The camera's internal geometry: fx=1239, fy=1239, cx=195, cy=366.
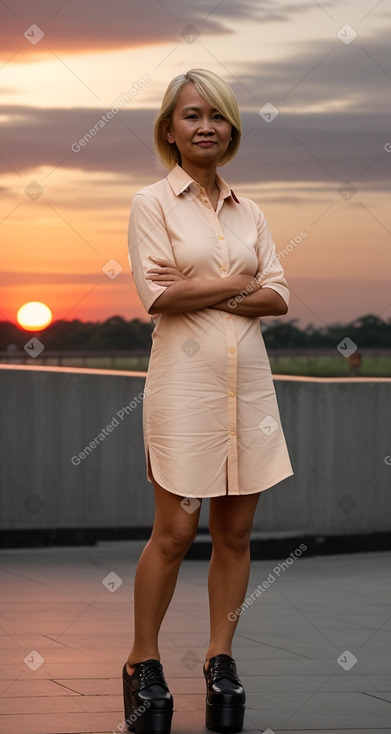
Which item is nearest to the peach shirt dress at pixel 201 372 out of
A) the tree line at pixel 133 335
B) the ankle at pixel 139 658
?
the ankle at pixel 139 658

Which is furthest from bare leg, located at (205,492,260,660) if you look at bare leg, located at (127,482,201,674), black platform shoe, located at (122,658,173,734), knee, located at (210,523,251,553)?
black platform shoe, located at (122,658,173,734)

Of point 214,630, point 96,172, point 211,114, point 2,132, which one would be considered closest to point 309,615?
point 214,630

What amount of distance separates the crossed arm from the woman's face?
36cm

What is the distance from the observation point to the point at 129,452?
8.30 m

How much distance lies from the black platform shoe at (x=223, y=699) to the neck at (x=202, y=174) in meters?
1.42

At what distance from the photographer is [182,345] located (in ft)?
11.9

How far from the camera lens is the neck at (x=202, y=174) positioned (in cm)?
377

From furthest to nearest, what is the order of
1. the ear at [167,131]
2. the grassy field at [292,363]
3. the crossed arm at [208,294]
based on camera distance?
the grassy field at [292,363]
the ear at [167,131]
the crossed arm at [208,294]

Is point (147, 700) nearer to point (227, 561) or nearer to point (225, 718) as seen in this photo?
point (225, 718)

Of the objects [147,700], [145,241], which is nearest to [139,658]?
[147,700]

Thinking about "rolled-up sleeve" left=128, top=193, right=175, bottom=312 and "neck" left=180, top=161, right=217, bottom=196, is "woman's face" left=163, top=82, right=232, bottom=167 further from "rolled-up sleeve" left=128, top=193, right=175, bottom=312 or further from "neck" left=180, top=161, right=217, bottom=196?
"rolled-up sleeve" left=128, top=193, right=175, bottom=312

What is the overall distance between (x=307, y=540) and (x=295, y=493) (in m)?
0.35

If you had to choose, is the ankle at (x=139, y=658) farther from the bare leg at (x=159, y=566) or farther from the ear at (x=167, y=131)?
the ear at (x=167, y=131)

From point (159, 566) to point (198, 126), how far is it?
130 cm
